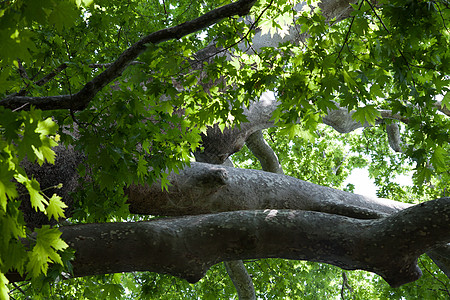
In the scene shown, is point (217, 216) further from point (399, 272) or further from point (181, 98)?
point (399, 272)

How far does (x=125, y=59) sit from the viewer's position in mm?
3014

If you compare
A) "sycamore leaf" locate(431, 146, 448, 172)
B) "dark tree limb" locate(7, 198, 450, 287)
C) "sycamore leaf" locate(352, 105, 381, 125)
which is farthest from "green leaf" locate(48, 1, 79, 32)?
"sycamore leaf" locate(431, 146, 448, 172)

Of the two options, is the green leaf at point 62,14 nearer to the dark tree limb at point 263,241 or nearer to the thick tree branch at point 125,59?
the thick tree branch at point 125,59

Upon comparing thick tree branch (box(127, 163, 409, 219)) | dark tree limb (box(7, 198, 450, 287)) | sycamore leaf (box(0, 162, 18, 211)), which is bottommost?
sycamore leaf (box(0, 162, 18, 211))

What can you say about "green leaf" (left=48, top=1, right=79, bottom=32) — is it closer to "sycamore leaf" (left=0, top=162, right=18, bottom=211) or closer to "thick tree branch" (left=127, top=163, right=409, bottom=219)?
"sycamore leaf" (left=0, top=162, right=18, bottom=211)

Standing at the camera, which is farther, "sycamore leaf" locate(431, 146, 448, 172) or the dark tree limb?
"sycamore leaf" locate(431, 146, 448, 172)

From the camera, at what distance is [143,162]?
361 cm

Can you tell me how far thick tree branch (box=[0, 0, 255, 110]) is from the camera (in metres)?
2.83

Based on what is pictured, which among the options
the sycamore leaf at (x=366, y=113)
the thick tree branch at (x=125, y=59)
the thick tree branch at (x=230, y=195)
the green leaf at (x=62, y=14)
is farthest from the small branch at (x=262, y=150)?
the green leaf at (x=62, y=14)

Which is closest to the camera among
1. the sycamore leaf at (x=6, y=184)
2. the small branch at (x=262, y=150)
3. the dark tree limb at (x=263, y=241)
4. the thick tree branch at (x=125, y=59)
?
the sycamore leaf at (x=6, y=184)

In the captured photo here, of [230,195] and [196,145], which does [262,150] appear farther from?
[196,145]

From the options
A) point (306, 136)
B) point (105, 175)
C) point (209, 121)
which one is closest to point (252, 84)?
point (209, 121)

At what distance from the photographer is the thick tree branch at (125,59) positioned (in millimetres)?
2830

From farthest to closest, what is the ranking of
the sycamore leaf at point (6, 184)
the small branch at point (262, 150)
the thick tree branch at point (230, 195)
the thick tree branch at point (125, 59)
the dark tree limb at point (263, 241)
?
1. the small branch at point (262, 150)
2. the thick tree branch at point (230, 195)
3. the dark tree limb at point (263, 241)
4. the thick tree branch at point (125, 59)
5. the sycamore leaf at point (6, 184)
